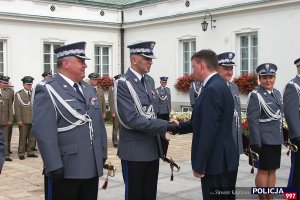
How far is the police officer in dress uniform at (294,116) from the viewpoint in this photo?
5.47m

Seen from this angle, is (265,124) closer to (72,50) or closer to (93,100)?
(93,100)

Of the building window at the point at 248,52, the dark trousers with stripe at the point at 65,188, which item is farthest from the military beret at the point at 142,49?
the building window at the point at 248,52

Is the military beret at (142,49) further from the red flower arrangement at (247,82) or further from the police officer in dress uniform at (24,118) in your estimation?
the red flower arrangement at (247,82)

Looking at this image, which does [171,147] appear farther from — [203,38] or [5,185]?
[203,38]

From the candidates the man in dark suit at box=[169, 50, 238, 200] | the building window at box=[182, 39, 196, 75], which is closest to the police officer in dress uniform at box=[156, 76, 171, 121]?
the building window at box=[182, 39, 196, 75]

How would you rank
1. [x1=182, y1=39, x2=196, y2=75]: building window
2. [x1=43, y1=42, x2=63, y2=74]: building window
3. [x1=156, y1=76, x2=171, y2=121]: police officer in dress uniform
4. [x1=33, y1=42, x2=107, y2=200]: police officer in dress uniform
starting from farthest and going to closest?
1. [x1=43, y1=42, x2=63, y2=74]: building window
2. [x1=182, y1=39, x2=196, y2=75]: building window
3. [x1=156, y1=76, x2=171, y2=121]: police officer in dress uniform
4. [x1=33, y1=42, x2=107, y2=200]: police officer in dress uniform

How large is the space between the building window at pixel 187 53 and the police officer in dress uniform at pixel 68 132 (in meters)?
14.8

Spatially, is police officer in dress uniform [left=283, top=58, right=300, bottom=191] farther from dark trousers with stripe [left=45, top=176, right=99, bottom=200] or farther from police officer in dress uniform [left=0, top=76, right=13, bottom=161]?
police officer in dress uniform [left=0, top=76, right=13, bottom=161]

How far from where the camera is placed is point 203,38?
17.8 meters

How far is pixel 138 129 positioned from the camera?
4371mm

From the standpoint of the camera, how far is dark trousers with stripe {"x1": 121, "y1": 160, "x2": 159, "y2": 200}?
14.6 feet

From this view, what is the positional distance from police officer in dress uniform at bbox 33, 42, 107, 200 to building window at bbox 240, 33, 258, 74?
1319 centimetres

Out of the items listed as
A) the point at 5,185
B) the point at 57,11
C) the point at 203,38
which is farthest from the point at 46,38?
the point at 5,185

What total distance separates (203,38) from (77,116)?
1444cm
